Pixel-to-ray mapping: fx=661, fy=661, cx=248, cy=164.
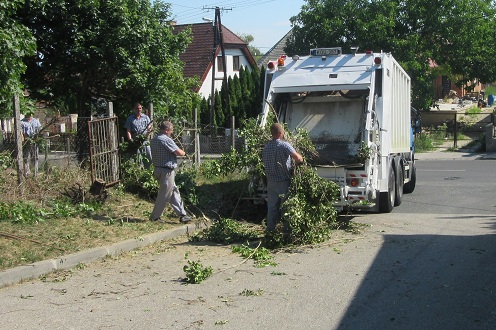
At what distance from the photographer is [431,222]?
11.6 meters

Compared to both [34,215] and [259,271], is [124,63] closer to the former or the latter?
[34,215]

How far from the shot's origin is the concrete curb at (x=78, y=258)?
754cm

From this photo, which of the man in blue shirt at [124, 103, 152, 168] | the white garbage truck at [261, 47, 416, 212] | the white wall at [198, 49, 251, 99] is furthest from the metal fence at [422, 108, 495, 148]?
the man in blue shirt at [124, 103, 152, 168]

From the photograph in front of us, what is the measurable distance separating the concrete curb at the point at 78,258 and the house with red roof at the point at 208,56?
31682 millimetres

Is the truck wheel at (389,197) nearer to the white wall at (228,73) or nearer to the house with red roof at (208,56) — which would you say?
the house with red roof at (208,56)

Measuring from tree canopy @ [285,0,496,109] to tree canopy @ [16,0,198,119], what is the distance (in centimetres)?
1743

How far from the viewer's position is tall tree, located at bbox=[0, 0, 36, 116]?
8836 millimetres

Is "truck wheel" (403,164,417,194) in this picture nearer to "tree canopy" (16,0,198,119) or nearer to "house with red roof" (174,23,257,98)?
"tree canopy" (16,0,198,119)

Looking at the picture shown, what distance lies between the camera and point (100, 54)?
45.2ft

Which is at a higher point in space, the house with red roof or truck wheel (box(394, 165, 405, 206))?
the house with red roof

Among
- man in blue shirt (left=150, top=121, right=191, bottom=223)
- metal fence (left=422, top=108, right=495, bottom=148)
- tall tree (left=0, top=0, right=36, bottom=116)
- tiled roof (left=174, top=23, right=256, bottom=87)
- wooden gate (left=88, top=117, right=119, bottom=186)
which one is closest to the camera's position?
tall tree (left=0, top=0, right=36, bottom=116)

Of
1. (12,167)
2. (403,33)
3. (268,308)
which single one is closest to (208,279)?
(268,308)

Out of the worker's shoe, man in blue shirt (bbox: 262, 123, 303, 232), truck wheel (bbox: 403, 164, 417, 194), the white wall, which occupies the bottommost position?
truck wheel (bbox: 403, 164, 417, 194)

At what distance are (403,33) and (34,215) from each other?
26.1 m
